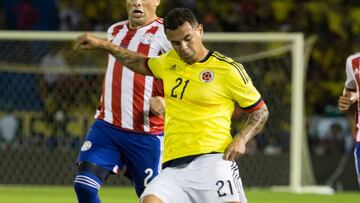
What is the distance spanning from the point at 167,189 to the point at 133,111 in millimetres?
1959

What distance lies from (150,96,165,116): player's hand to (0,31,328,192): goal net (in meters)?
6.09

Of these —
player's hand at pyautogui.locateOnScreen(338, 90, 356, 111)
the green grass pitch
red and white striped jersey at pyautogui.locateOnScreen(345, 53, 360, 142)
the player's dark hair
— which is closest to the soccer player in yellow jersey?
the player's dark hair

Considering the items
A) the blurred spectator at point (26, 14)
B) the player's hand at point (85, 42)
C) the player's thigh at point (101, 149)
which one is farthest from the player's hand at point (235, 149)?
the blurred spectator at point (26, 14)

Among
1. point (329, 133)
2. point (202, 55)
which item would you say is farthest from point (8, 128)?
point (202, 55)

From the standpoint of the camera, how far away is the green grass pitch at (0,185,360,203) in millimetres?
12531

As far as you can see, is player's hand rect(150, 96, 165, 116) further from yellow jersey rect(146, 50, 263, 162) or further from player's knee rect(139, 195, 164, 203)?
player's knee rect(139, 195, 164, 203)

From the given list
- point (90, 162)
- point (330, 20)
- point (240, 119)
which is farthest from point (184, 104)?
point (330, 20)

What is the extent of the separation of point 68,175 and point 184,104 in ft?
26.4

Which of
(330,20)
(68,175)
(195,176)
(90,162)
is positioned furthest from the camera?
(330,20)

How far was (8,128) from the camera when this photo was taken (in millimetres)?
14523

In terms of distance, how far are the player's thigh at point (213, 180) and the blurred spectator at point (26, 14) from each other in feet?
36.7

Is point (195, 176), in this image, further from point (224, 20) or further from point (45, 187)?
point (224, 20)

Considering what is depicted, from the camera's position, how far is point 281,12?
1756 centimetres

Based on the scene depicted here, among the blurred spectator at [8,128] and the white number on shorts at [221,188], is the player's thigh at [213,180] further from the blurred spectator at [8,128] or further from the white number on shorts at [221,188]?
the blurred spectator at [8,128]
